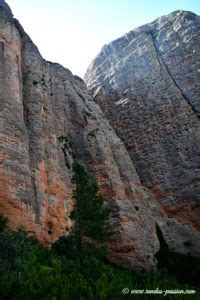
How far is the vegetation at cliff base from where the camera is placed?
14945mm

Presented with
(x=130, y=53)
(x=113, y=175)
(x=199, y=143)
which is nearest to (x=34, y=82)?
(x=113, y=175)

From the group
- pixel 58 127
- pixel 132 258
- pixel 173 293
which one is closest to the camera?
pixel 173 293

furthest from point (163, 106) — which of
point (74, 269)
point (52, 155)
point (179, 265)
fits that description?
point (74, 269)

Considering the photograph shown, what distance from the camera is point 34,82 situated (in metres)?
34.4

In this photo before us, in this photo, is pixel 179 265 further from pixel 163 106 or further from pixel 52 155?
pixel 163 106

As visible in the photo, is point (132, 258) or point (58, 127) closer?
point (132, 258)

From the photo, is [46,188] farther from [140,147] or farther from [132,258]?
[140,147]

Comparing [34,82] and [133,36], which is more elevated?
[133,36]

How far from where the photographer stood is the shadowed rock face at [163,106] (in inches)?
1362

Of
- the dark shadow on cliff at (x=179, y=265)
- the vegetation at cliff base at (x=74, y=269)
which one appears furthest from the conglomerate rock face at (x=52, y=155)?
the vegetation at cliff base at (x=74, y=269)

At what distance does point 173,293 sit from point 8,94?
17115mm

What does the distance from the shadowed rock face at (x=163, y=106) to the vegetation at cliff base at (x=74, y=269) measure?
28.4 ft

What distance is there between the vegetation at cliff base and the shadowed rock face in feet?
28.4

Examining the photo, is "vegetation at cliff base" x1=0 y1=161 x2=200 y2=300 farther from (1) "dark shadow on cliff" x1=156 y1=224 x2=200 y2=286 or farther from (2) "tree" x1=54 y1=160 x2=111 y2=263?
(1) "dark shadow on cliff" x1=156 y1=224 x2=200 y2=286
